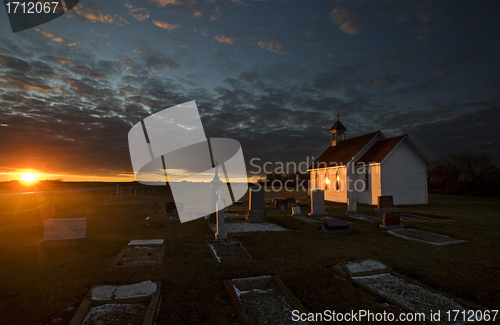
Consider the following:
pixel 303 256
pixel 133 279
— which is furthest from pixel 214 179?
pixel 133 279

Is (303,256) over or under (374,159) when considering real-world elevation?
under

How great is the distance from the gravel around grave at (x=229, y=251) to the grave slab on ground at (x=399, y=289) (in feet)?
8.65

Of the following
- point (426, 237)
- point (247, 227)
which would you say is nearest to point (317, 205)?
point (247, 227)

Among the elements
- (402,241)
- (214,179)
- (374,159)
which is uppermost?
(374,159)

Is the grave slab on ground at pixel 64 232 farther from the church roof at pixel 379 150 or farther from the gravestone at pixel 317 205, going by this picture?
the church roof at pixel 379 150

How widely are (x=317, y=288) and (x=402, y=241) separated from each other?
583cm

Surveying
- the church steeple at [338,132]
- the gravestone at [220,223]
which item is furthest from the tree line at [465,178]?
the gravestone at [220,223]

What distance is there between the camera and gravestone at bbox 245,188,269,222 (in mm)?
13500

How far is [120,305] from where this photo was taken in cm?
427

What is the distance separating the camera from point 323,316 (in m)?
3.93

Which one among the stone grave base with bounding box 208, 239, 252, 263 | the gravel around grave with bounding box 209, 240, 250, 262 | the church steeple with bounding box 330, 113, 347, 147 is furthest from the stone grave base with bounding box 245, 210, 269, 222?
the church steeple with bounding box 330, 113, 347, 147

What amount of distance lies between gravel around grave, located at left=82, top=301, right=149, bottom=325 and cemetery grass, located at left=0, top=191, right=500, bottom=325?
305 millimetres

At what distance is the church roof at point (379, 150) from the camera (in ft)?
69.1

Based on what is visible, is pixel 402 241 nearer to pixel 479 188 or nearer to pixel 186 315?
pixel 186 315
